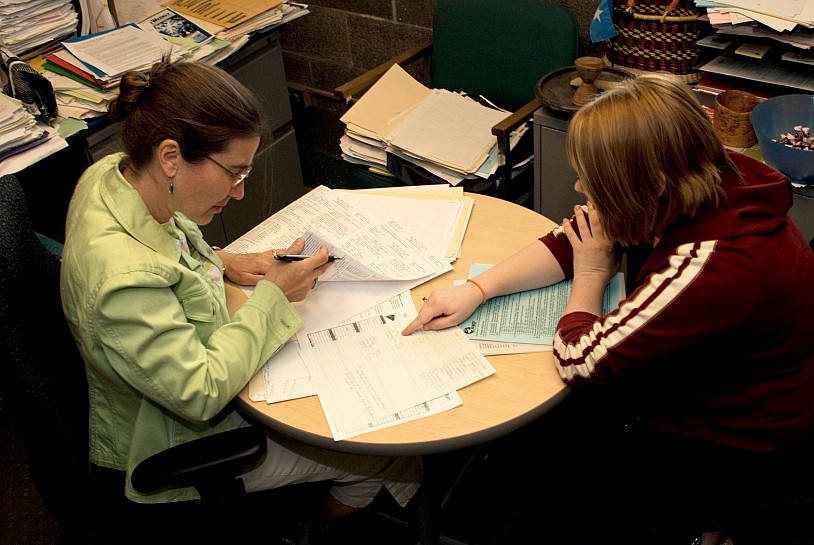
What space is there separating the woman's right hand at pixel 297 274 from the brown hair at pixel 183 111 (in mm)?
266

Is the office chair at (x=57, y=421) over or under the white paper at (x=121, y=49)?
under

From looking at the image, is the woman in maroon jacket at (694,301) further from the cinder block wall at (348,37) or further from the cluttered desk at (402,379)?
the cinder block wall at (348,37)

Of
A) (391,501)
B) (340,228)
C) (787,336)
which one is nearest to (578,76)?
(340,228)

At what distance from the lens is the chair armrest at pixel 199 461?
1131mm

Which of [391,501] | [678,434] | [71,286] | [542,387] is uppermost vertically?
[71,286]

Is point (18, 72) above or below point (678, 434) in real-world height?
above

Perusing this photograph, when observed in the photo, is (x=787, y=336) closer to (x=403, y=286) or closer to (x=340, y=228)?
(x=403, y=286)

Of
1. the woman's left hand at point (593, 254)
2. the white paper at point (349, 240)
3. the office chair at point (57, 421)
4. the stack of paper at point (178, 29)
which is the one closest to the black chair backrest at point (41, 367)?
the office chair at point (57, 421)

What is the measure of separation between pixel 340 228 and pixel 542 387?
625mm

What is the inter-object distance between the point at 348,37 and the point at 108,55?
136 centimetres

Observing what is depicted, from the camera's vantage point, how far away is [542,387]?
1193mm

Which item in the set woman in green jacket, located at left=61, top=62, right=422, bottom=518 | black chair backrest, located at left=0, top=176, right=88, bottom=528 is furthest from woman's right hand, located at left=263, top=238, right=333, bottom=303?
black chair backrest, located at left=0, top=176, right=88, bottom=528

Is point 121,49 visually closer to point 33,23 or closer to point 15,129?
point 33,23

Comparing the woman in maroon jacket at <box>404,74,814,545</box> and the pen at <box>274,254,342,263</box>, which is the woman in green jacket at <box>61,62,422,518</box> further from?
the woman in maroon jacket at <box>404,74,814,545</box>
